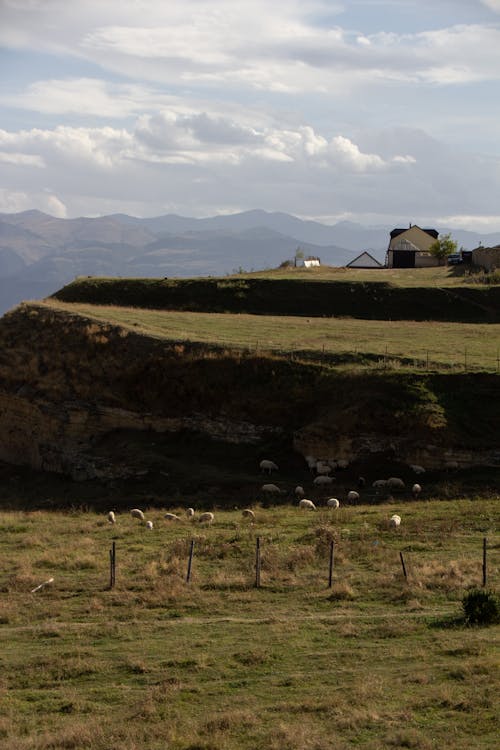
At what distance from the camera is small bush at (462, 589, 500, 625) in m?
22.5

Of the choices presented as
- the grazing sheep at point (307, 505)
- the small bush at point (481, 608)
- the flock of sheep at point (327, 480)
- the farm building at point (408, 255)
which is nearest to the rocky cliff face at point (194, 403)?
the flock of sheep at point (327, 480)

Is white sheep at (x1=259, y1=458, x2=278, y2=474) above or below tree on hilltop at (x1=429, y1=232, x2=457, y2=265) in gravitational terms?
below

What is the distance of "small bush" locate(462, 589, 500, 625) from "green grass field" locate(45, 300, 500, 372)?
23784 mm

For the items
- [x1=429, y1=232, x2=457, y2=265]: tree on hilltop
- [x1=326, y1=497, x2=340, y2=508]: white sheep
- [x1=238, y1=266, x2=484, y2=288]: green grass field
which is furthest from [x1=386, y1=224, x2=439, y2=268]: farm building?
[x1=326, y1=497, x2=340, y2=508]: white sheep

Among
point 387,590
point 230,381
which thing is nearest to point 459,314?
point 230,381

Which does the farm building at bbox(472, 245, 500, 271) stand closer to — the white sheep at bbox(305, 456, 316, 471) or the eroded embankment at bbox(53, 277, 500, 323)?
the eroded embankment at bbox(53, 277, 500, 323)

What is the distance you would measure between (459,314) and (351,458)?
2782 cm

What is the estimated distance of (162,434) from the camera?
48.9 metres

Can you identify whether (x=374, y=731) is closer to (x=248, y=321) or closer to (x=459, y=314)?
(x=248, y=321)

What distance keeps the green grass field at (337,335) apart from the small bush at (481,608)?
23.8 m

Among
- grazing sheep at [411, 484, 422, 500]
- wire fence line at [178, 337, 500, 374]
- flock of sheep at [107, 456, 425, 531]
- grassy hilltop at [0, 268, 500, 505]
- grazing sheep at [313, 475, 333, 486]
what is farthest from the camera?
wire fence line at [178, 337, 500, 374]

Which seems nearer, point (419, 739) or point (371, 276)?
point (419, 739)

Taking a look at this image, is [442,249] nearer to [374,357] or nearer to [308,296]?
[308,296]

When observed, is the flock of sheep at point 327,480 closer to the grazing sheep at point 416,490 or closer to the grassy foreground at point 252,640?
the grazing sheep at point 416,490
